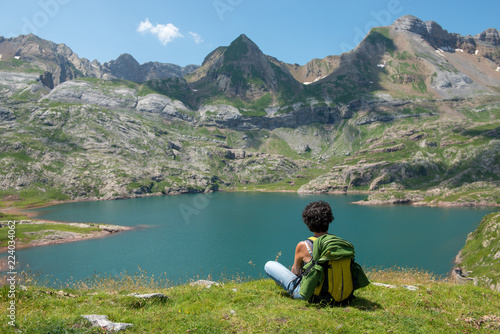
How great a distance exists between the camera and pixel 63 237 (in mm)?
103250

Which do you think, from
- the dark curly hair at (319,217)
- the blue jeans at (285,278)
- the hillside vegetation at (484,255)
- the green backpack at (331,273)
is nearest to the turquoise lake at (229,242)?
the hillside vegetation at (484,255)

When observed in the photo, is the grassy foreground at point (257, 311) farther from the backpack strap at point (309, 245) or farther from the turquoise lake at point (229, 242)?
the turquoise lake at point (229, 242)

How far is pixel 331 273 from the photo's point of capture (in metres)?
9.29

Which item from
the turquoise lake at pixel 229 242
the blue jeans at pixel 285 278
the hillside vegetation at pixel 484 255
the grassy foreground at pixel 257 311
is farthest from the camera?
the turquoise lake at pixel 229 242

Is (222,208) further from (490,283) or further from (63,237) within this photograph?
(490,283)

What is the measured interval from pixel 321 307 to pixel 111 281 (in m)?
12.4

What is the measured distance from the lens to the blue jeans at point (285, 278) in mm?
10875

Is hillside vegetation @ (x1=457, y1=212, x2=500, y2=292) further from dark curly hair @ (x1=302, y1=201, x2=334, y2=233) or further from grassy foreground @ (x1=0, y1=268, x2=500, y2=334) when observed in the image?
dark curly hair @ (x1=302, y1=201, x2=334, y2=233)

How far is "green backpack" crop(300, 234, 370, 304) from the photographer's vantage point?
916cm

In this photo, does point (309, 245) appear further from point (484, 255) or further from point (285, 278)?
point (484, 255)

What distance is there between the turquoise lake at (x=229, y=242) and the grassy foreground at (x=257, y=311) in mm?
40263

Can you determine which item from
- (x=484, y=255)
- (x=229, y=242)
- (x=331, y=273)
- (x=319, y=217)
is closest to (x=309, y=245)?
(x=319, y=217)

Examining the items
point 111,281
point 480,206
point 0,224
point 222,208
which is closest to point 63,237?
point 0,224

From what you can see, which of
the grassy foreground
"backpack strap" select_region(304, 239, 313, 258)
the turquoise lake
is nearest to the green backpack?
"backpack strap" select_region(304, 239, 313, 258)
